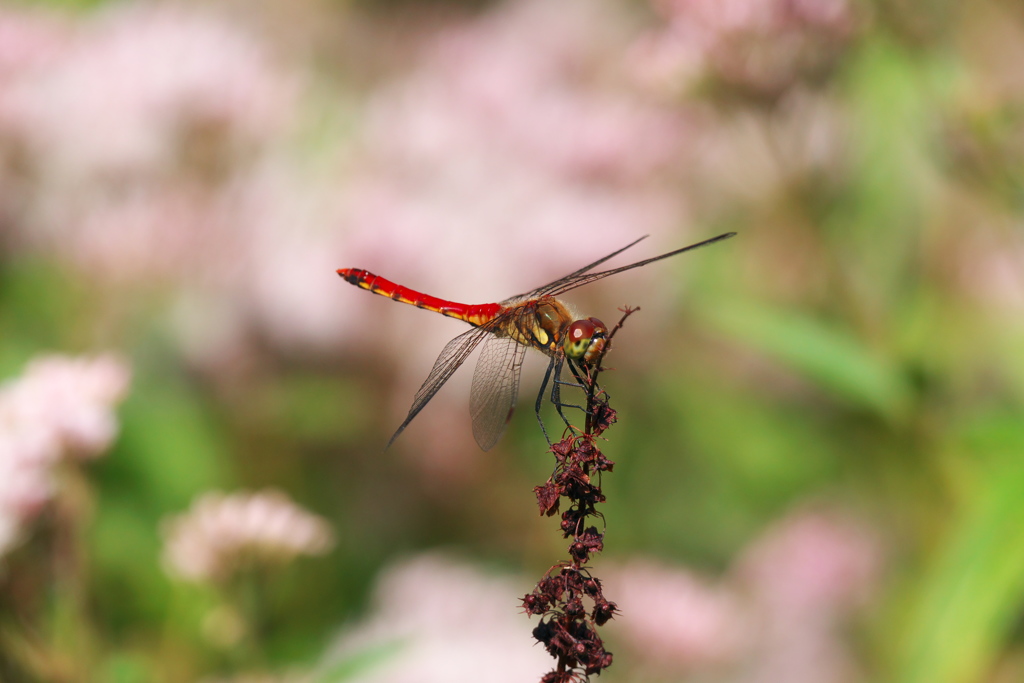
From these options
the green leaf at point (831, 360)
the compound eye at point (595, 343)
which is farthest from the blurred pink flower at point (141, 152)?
the compound eye at point (595, 343)

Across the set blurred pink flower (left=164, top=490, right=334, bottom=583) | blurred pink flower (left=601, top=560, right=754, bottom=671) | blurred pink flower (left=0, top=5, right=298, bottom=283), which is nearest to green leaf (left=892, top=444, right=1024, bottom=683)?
blurred pink flower (left=601, top=560, right=754, bottom=671)

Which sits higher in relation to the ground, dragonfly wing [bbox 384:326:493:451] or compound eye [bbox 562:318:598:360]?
dragonfly wing [bbox 384:326:493:451]

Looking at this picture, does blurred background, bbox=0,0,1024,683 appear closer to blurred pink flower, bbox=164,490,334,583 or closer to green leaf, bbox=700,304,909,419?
green leaf, bbox=700,304,909,419

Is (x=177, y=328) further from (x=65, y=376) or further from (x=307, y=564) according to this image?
(x=65, y=376)

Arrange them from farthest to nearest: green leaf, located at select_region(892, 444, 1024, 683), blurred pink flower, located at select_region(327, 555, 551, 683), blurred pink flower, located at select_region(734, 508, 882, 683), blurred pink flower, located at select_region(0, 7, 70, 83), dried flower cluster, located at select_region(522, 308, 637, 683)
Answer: blurred pink flower, located at select_region(0, 7, 70, 83), blurred pink flower, located at select_region(734, 508, 882, 683), blurred pink flower, located at select_region(327, 555, 551, 683), green leaf, located at select_region(892, 444, 1024, 683), dried flower cluster, located at select_region(522, 308, 637, 683)

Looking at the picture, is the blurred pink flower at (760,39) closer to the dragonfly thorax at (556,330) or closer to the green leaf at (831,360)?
the green leaf at (831,360)

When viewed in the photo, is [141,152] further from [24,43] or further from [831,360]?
[831,360]

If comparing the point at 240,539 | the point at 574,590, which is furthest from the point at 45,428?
the point at 574,590
